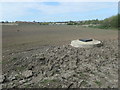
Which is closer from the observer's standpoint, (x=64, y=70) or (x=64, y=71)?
(x=64, y=71)

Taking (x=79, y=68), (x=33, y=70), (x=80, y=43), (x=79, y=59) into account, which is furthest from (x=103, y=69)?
(x=80, y=43)

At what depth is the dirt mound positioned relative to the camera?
5059 millimetres

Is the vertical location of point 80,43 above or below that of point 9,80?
above

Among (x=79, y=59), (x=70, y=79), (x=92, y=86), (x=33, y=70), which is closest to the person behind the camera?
(x=92, y=86)

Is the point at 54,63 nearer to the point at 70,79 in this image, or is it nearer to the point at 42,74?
the point at 42,74

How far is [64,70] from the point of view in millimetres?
6172

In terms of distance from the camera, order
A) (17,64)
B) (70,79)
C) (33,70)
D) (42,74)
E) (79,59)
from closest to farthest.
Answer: (70,79), (42,74), (33,70), (17,64), (79,59)

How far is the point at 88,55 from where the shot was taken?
25.9 feet

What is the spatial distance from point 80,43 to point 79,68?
345cm

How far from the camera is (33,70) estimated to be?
622 centimetres

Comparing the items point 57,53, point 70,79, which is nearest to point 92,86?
point 70,79

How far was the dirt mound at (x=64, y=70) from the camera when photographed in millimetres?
5059

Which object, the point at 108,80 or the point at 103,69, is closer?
the point at 108,80

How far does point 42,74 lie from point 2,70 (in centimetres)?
167
